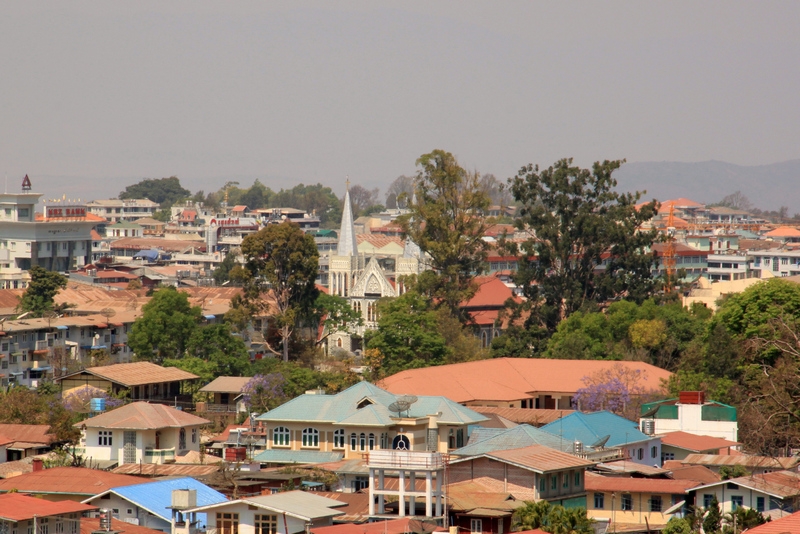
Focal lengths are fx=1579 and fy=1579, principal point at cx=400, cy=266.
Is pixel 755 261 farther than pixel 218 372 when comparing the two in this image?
Yes

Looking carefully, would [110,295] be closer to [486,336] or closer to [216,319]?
[216,319]

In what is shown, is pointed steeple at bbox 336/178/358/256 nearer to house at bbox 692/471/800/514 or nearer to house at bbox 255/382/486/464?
house at bbox 255/382/486/464

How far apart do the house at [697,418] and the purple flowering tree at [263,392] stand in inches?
532

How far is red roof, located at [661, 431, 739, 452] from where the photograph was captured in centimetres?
4722

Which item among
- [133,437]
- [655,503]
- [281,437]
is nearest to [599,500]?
[655,503]

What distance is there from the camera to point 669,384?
57750mm

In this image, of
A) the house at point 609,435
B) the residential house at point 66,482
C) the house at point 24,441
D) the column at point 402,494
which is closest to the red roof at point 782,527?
the column at point 402,494

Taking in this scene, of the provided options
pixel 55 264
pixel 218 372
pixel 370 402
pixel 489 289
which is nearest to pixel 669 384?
pixel 370 402

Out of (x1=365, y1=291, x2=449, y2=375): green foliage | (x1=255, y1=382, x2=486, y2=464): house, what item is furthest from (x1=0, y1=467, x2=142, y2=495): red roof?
(x1=365, y1=291, x2=449, y2=375): green foliage

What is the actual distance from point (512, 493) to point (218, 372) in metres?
31.3

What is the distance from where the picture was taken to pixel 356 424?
151 ft

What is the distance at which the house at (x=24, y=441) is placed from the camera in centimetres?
4606

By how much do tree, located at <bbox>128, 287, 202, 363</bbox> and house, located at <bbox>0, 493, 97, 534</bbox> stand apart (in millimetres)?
35165

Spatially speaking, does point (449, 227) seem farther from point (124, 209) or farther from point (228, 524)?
point (124, 209)
